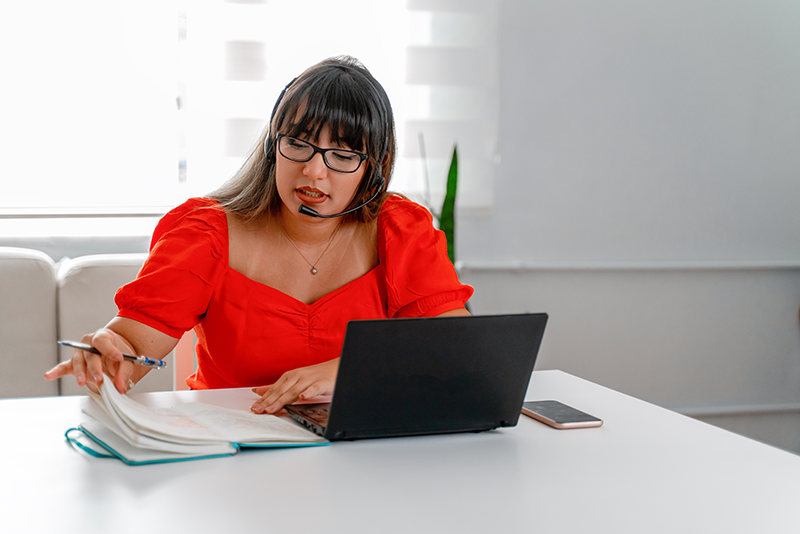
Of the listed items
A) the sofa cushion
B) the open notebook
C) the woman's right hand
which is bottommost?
the sofa cushion

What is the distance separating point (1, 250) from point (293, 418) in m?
1.15

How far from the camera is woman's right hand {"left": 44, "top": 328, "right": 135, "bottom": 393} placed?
86cm

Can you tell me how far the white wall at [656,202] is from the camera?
244 centimetres

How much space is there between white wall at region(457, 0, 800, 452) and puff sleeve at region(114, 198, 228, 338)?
1.24 metres

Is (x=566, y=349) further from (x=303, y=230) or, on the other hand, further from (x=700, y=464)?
(x=700, y=464)

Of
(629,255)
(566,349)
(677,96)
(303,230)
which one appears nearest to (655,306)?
(629,255)

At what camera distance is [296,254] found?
139cm

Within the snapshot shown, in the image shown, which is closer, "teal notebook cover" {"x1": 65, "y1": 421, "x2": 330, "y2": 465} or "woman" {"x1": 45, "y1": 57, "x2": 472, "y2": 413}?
"teal notebook cover" {"x1": 65, "y1": 421, "x2": 330, "y2": 465}

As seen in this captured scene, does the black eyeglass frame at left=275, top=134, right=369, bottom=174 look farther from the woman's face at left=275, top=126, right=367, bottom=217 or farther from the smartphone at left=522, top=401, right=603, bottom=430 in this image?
the smartphone at left=522, top=401, right=603, bottom=430

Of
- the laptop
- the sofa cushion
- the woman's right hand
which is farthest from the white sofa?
the laptop

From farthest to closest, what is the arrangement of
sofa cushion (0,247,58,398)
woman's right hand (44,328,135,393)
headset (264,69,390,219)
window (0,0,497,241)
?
window (0,0,497,241) → sofa cushion (0,247,58,398) → headset (264,69,390,219) → woman's right hand (44,328,135,393)

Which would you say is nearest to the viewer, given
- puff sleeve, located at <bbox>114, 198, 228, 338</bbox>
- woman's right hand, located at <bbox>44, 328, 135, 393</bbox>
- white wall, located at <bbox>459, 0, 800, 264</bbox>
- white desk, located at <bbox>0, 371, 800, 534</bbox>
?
white desk, located at <bbox>0, 371, 800, 534</bbox>

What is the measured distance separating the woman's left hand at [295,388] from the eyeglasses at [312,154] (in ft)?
1.27

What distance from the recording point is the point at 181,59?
7.18ft
